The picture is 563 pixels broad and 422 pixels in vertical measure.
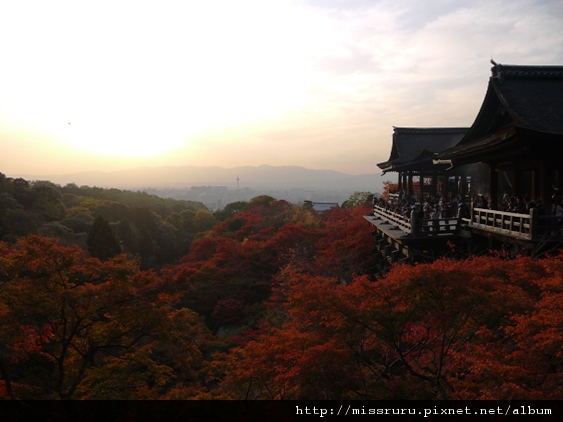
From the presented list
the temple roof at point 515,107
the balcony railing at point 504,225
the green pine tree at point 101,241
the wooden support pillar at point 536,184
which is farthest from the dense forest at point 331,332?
the green pine tree at point 101,241

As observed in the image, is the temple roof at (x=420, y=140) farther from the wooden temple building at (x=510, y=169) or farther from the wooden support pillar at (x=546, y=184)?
the wooden support pillar at (x=546, y=184)

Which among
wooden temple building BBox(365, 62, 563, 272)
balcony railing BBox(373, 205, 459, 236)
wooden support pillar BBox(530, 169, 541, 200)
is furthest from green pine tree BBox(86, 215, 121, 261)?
wooden support pillar BBox(530, 169, 541, 200)

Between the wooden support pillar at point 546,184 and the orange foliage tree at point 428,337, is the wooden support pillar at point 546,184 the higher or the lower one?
the higher one

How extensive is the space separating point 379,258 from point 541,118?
13.1 meters

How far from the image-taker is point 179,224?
50.8 m

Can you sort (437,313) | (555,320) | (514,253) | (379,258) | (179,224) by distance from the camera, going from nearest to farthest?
1. (555,320)
2. (437,313)
3. (514,253)
4. (379,258)
5. (179,224)

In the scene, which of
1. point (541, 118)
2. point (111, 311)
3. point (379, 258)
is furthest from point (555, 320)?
point (379, 258)

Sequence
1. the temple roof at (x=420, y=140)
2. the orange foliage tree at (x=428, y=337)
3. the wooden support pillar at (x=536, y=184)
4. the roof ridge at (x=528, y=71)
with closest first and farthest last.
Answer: the orange foliage tree at (x=428, y=337), the wooden support pillar at (x=536, y=184), the roof ridge at (x=528, y=71), the temple roof at (x=420, y=140)

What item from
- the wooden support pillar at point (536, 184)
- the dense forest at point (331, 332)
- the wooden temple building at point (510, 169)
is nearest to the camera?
the dense forest at point (331, 332)

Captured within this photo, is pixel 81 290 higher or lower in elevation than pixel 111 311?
higher

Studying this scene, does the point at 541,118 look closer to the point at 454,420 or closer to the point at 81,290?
the point at 454,420

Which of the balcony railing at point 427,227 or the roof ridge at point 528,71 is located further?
the balcony railing at point 427,227

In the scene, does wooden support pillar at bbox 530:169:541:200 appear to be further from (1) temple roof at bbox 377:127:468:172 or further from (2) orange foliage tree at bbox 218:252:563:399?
(1) temple roof at bbox 377:127:468:172

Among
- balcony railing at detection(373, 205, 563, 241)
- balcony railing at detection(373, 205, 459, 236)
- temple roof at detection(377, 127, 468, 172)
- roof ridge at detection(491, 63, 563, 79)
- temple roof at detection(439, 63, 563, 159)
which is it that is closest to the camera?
balcony railing at detection(373, 205, 563, 241)
